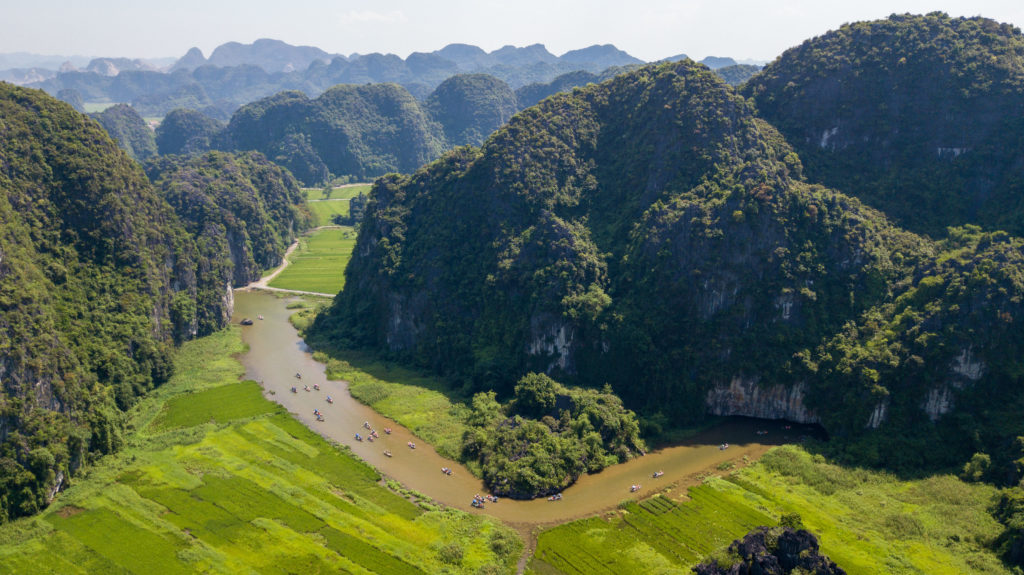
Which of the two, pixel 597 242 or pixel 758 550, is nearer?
pixel 758 550

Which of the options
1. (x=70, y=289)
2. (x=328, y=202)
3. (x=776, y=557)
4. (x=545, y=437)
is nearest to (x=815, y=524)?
(x=776, y=557)

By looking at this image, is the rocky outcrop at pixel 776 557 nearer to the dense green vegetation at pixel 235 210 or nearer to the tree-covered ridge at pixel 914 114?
the tree-covered ridge at pixel 914 114

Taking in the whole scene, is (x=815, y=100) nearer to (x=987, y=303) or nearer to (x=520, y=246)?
(x=987, y=303)

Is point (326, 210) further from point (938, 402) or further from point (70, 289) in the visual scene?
point (938, 402)

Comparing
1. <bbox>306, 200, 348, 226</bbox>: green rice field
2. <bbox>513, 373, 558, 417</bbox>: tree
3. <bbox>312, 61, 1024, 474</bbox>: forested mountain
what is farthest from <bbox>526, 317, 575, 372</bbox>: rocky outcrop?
<bbox>306, 200, 348, 226</bbox>: green rice field

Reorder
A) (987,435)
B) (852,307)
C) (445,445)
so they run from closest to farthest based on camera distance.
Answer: (987,435), (445,445), (852,307)

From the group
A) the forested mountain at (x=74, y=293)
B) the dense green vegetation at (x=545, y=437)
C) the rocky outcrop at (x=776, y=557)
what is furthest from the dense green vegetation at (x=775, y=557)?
the forested mountain at (x=74, y=293)

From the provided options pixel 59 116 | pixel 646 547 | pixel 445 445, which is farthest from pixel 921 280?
pixel 59 116
